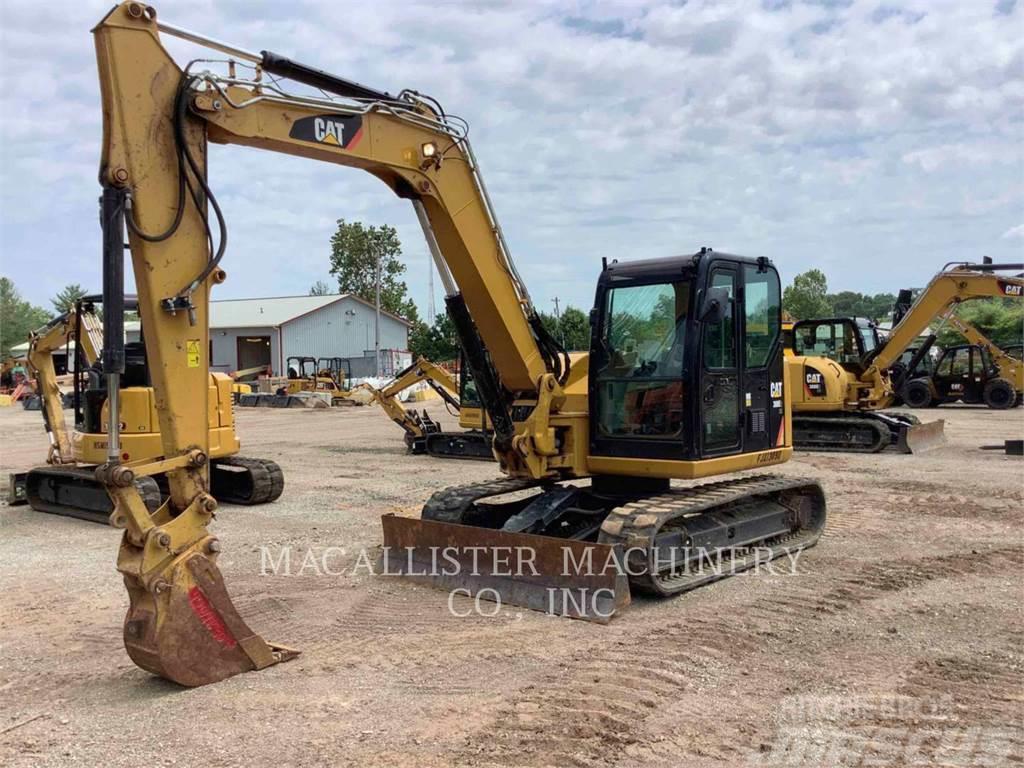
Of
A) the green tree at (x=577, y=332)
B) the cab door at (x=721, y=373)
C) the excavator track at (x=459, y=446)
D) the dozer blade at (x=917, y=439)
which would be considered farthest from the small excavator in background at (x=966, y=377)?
the cab door at (x=721, y=373)

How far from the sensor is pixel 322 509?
10906 millimetres

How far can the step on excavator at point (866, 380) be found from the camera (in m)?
16.0

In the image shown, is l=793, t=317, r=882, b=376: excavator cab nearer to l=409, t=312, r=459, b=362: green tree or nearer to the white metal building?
l=409, t=312, r=459, b=362: green tree

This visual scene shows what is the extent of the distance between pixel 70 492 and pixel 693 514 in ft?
25.0

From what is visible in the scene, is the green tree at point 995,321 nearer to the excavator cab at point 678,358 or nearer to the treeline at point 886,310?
the treeline at point 886,310

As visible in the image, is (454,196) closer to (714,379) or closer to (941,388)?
(714,379)

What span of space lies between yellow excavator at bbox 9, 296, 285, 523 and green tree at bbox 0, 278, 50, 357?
62.3 meters

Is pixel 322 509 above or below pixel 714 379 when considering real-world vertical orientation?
below

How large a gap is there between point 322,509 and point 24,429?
62.5 ft

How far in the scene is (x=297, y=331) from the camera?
1962 inches

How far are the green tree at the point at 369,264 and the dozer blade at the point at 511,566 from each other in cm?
5374

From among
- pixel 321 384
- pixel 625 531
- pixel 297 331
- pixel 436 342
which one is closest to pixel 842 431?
pixel 625 531

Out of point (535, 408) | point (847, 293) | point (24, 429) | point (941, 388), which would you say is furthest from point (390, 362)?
point (847, 293)

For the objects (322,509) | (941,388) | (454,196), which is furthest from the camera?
(941,388)
